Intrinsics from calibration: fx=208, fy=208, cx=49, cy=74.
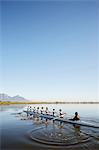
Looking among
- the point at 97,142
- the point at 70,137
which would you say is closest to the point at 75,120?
the point at 70,137

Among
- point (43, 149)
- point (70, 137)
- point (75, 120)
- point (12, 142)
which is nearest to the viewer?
point (43, 149)

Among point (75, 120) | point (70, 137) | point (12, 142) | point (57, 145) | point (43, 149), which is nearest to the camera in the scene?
point (43, 149)

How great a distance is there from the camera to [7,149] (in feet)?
52.2

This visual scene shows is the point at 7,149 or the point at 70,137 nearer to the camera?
the point at 7,149

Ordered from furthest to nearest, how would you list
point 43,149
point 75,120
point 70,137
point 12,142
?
point 75,120 → point 70,137 → point 12,142 → point 43,149

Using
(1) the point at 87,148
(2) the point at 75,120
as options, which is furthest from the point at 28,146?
(2) the point at 75,120

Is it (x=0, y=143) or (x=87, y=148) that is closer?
(x=87, y=148)

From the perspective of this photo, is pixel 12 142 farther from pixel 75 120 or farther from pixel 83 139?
pixel 75 120

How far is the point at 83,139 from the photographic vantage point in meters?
18.6

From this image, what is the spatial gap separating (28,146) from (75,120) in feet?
50.8

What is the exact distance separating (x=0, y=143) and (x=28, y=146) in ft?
10.3

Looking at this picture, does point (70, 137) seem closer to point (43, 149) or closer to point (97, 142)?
A: point (97, 142)

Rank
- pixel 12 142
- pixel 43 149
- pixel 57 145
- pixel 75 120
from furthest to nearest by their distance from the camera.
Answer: pixel 75 120, pixel 12 142, pixel 57 145, pixel 43 149

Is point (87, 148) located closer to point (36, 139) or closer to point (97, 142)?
point (97, 142)
